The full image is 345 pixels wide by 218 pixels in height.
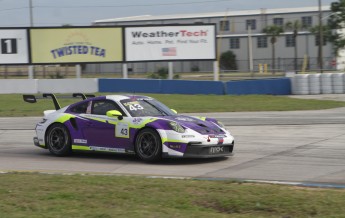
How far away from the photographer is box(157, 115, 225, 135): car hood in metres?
10.5

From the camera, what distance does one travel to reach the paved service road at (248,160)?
30.0 ft

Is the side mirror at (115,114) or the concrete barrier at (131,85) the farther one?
the concrete barrier at (131,85)

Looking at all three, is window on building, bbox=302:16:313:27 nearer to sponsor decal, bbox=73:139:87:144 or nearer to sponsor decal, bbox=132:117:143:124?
sponsor decal, bbox=73:139:87:144

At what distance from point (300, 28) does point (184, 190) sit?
7662cm

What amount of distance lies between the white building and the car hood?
63.5 m

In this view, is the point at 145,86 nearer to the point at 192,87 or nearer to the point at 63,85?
the point at 192,87

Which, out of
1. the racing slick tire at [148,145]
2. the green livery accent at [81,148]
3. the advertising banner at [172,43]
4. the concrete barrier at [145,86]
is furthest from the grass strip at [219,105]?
the racing slick tire at [148,145]

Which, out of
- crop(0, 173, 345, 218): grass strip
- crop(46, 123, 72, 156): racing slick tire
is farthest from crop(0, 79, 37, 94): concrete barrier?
crop(0, 173, 345, 218): grass strip

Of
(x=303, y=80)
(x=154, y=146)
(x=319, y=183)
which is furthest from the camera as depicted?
(x=303, y=80)

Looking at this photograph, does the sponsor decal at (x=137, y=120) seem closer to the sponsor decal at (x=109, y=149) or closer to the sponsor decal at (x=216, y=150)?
the sponsor decal at (x=109, y=149)

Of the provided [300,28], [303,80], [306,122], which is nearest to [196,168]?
[306,122]

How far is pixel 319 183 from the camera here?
8016mm

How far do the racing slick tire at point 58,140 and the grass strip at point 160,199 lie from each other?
A: 373 cm

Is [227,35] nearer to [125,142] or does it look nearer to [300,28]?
[300,28]
